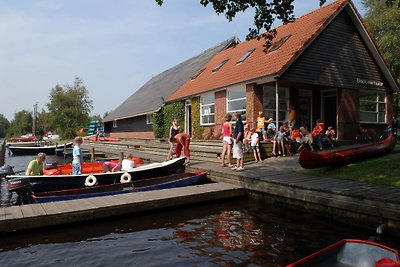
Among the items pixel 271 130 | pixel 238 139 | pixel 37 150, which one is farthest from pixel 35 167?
pixel 37 150

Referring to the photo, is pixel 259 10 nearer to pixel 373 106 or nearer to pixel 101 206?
pixel 101 206

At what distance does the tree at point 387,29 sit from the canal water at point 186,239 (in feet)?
68.2

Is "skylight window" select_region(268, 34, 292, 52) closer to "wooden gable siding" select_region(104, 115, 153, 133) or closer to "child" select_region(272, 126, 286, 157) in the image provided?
"child" select_region(272, 126, 286, 157)

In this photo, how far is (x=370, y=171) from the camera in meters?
9.62

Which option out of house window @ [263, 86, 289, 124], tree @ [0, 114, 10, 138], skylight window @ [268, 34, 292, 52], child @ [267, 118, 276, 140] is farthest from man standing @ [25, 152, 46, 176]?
tree @ [0, 114, 10, 138]

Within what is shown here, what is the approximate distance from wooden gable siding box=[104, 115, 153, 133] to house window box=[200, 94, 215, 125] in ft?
30.1

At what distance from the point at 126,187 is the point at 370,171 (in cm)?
705

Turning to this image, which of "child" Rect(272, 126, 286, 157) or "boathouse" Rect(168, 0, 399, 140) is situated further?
"boathouse" Rect(168, 0, 399, 140)

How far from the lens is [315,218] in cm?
777

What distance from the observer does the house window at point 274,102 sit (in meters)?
18.3

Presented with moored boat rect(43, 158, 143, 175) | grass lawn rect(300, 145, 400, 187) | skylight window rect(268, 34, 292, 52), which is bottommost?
A: moored boat rect(43, 158, 143, 175)

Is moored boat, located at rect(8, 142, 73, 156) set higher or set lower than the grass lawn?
lower

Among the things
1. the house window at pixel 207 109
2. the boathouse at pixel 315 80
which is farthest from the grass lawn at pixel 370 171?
the house window at pixel 207 109

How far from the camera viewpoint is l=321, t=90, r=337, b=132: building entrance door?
19891mm
